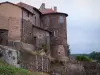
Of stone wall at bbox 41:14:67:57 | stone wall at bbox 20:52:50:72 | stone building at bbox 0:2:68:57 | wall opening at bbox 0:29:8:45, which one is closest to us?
stone wall at bbox 20:52:50:72

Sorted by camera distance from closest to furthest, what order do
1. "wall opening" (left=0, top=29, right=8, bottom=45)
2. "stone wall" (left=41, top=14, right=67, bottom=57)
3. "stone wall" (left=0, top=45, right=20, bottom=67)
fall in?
"stone wall" (left=0, top=45, right=20, bottom=67), "wall opening" (left=0, top=29, right=8, bottom=45), "stone wall" (left=41, top=14, right=67, bottom=57)

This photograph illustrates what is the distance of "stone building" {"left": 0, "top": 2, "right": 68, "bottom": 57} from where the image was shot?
47.8 metres

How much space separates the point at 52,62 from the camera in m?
52.8

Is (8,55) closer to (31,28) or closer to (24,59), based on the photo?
(24,59)

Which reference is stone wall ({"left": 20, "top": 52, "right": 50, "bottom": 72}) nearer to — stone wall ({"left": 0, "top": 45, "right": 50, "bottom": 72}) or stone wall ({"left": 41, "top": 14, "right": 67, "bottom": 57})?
stone wall ({"left": 0, "top": 45, "right": 50, "bottom": 72})

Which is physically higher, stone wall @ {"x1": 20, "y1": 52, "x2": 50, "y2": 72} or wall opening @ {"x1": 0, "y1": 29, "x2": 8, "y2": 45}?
wall opening @ {"x1": 0, "y1": 29, "x2": 8, "y2": 45}

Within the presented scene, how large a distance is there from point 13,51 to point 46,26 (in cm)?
2127

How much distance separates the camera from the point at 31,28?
5259 cm

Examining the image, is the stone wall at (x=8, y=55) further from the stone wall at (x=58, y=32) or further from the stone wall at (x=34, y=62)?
the stone wall at (x=58, y=32)

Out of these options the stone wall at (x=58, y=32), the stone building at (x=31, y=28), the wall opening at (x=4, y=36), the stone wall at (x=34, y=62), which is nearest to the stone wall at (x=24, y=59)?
the stone wall at (x=34, y=62)

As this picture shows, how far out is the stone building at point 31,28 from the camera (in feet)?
157

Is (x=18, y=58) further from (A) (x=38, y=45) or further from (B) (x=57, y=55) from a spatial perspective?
(B) (x=57, y=55)

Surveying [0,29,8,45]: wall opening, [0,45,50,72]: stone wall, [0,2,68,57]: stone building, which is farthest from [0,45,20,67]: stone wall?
[0,29,8,45]: wall opening

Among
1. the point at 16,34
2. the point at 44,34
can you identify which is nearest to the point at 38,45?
the point at 44,34
